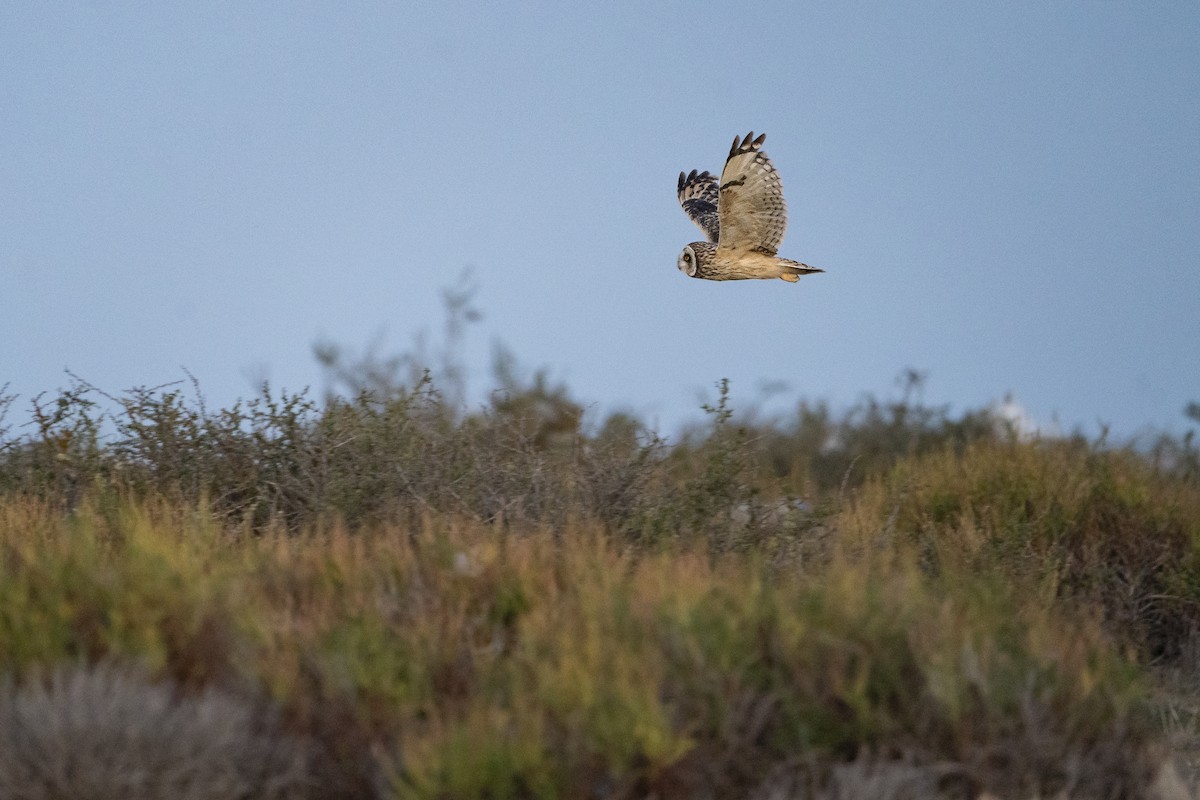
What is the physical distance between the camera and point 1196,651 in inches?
340

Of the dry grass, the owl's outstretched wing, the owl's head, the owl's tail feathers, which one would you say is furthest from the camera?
the owl's head

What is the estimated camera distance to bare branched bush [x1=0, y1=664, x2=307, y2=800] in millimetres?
4066

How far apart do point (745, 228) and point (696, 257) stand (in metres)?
0.57

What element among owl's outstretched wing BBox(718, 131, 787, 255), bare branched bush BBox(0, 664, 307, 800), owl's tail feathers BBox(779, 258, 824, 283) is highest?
owl's outstretched wing BBox(718, 131, 787, 255)

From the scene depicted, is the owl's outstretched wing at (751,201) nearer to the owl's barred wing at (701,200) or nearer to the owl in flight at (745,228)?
the owl in flight at (745,228)

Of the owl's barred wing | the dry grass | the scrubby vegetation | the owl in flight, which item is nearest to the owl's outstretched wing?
the owl in flight

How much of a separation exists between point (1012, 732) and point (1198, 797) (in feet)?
3.29

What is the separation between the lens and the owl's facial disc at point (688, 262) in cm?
1044

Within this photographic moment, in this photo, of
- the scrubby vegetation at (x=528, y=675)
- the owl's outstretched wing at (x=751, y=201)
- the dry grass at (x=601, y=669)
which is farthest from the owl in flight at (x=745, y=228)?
the dry grass at (x=601, y=669)

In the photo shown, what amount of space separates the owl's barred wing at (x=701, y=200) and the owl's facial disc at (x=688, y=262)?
0.34m

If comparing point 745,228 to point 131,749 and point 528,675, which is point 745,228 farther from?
point 131,749

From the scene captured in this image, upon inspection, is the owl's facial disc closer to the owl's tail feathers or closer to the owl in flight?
the owl in flight

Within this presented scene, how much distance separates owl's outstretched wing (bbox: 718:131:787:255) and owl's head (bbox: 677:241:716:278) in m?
0.27

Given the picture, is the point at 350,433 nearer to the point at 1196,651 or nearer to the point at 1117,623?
the point at 1117,623
